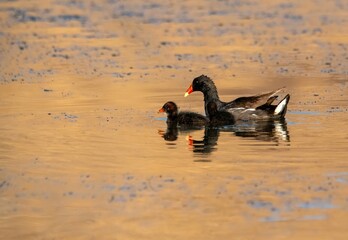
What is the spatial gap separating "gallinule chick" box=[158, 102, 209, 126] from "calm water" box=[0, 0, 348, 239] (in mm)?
230

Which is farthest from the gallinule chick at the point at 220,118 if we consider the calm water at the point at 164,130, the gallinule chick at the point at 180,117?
the calm water at the point at 164,130

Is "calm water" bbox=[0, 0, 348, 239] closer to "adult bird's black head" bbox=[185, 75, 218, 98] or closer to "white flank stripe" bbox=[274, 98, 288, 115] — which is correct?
"white flank stripe" bbox=[274, 98, 288, 115]

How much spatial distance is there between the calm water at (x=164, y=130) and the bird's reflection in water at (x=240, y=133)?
1.1 inches

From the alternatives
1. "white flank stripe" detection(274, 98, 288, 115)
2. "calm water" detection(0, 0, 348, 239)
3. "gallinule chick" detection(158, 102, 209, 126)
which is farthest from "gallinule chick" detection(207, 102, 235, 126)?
"white flank stripe" detection(274, 98, 288, 115)

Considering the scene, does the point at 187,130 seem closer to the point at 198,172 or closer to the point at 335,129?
the point at 335,129

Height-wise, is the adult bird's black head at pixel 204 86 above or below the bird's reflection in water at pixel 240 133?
above

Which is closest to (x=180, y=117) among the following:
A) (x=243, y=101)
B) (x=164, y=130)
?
(x=164, y=130)

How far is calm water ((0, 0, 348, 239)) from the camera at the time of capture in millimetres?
8703

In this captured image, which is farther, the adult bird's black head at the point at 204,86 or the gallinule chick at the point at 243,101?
the adult bird's black head at the point at 204,86

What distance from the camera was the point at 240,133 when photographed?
1328 cm

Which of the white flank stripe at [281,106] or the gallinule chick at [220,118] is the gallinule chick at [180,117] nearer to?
the gallinule chick at [220,118]

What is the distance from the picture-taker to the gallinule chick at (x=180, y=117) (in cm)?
1428

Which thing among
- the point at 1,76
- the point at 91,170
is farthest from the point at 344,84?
the point at 91,170

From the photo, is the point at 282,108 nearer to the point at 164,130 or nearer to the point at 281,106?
the point at 281,106
